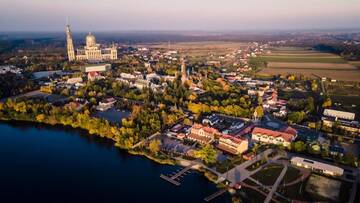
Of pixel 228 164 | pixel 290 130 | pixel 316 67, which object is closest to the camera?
pixel 228 164

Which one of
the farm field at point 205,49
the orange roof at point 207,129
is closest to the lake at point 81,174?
the orange roof at point 207,129

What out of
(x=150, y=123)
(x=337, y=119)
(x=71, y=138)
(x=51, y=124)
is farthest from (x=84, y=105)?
(x=337, y=119)

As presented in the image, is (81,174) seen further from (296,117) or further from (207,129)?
(296,117)

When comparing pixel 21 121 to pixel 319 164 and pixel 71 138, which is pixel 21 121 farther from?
pixel 319 164

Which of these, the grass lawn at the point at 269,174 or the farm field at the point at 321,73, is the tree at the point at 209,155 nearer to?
the grass lawn at the point at 269,174

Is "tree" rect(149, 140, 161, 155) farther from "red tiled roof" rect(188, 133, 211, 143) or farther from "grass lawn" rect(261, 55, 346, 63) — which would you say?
"grass lawn" rect(261, 55, 346, 63)

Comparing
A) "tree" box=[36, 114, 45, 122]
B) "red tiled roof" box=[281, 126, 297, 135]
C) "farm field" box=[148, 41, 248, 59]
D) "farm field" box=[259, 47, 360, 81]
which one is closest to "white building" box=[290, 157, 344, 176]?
"red tiled roof" box=[281, 126, 297, 135]

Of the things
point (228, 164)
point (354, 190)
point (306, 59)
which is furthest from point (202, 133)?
point (306, 59)
